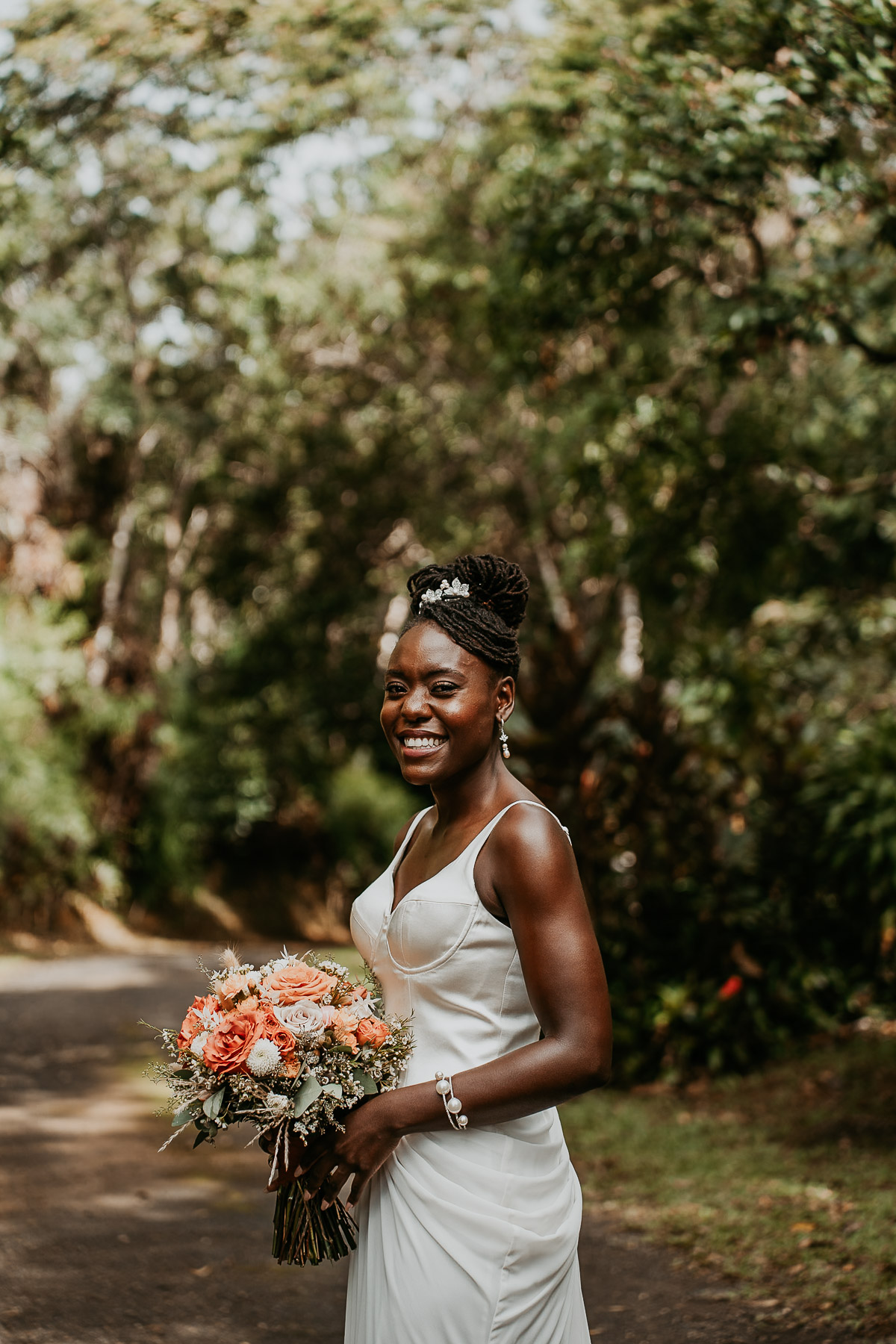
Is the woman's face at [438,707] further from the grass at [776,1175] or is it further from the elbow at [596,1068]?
the grass at [776,1175]

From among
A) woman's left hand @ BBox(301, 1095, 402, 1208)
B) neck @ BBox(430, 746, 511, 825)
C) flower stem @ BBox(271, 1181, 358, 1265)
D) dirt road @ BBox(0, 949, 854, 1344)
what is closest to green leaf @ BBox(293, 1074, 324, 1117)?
woman's left hand @ BBox(301, 1095, 402, 1208)

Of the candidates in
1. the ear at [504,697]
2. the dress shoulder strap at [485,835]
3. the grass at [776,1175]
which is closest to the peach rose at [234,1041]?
the dress shoulder strap at [485,835]

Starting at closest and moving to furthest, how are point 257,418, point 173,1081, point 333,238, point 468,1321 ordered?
1. point 468,1321
2. point 173,1081
3. point 333,238
4. point 257,418

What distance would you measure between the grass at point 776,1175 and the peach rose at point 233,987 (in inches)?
125

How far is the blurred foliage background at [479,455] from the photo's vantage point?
8.26 meters

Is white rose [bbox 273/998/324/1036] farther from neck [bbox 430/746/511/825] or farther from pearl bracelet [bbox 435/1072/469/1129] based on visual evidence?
neck [bbox 430/746/511/825]

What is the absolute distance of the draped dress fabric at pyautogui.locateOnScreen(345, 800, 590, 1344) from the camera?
229 cm

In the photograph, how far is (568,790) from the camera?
353 inches

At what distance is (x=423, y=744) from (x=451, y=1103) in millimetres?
697

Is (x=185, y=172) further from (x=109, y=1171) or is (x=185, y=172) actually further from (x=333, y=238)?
(x=109, y=1171)

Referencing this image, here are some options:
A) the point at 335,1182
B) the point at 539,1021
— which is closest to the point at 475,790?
the point at 539,1021

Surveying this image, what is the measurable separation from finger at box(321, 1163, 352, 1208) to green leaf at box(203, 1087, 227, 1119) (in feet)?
0.87

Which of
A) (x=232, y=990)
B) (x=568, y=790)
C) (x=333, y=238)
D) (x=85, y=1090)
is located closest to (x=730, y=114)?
(x=568, y=790)

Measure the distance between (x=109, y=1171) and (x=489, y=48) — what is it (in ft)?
43.8
